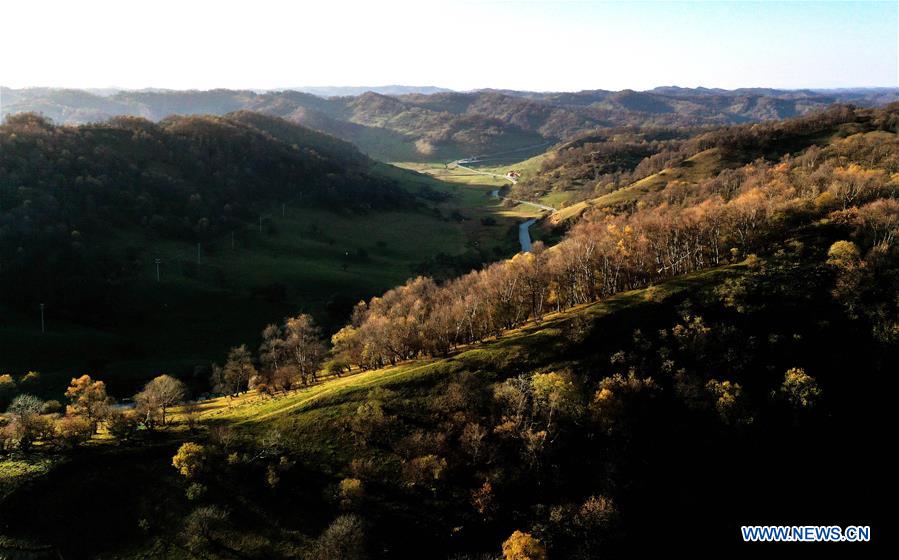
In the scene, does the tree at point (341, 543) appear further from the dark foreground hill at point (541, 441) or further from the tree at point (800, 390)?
the tree at point (800, 390)

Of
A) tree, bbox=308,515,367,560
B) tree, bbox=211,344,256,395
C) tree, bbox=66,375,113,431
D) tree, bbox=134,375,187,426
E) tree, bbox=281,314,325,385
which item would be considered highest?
tree, bbox=66,375,113,431

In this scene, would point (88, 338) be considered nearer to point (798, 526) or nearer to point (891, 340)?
point (798, 526)

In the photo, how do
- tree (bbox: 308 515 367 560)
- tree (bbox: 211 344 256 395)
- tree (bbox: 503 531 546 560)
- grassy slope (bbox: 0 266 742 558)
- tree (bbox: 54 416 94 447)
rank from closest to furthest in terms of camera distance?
1. tree (bbox: 503 531 546 560)
2. tree (bbox: 308 515 367 560)
3. grassy slope (bbox: 0 266 742 558)
4. tree (bbox: 54 416 94 447)
5. tree (bbox: 211 344 256 395)

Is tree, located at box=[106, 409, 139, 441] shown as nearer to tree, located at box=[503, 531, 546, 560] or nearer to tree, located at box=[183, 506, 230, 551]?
tree, located at box=[183, 506, 230, 551]

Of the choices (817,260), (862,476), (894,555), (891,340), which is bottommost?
(894,555)

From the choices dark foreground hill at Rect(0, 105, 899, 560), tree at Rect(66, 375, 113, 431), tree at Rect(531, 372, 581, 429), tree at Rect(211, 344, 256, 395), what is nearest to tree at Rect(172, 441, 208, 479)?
dark foreground hill at Rect(0, 105, 899, 560)

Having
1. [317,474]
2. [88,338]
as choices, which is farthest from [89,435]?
[88,338]
